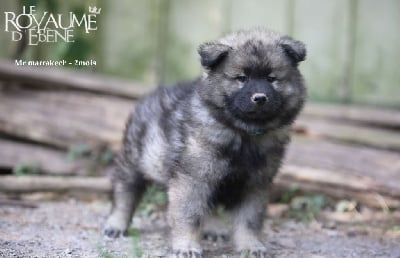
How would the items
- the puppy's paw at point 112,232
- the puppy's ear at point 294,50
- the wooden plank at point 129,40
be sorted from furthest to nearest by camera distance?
the wooden plank at point 129,40 < the puppy's paw at point 112,232 < the puppy's ear at point 294,50

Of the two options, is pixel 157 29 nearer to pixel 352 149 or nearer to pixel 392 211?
pixel 352 149

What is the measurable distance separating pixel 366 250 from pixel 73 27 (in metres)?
4.34

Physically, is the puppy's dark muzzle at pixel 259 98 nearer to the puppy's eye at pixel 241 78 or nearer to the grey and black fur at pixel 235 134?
the grey and black fur at pixel 235 134

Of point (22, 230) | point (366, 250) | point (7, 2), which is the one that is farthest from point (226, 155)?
point (7, 2)

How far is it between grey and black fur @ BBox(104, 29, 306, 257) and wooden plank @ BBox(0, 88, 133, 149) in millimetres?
2282

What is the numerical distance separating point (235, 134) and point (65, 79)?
3.43 metres

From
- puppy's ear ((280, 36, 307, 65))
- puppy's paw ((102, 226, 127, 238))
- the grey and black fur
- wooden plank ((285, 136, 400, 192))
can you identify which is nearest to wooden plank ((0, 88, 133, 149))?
puppy's paw ((102, 226, 127, 238))

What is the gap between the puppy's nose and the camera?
394cm

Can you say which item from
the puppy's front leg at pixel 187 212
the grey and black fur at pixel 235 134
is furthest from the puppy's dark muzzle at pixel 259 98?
the puppy's front leg at pixel 187 212

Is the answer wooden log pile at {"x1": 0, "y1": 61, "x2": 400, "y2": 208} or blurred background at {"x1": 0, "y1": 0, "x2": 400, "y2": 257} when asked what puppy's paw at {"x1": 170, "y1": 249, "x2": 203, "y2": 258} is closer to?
blurred background at {"x1": 0, "y1": 0, "x2": 400, "y2": 257}

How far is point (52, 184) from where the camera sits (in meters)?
5.91

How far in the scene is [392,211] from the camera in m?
5.65

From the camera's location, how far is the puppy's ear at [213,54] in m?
4.17

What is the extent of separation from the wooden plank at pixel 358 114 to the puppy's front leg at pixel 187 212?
2710 millimetres
